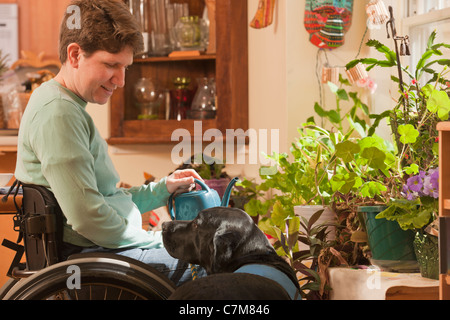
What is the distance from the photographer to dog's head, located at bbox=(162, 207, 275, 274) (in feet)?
4.11

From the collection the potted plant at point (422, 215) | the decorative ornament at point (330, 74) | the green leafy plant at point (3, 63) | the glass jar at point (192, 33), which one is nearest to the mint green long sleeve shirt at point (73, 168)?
the potted plant at point (422, 215)

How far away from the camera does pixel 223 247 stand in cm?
125

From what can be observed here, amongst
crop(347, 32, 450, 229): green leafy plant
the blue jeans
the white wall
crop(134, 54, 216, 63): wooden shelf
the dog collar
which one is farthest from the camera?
crop(134, 54, 216, 63): wooden shelf

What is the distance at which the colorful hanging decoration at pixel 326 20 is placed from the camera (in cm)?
235

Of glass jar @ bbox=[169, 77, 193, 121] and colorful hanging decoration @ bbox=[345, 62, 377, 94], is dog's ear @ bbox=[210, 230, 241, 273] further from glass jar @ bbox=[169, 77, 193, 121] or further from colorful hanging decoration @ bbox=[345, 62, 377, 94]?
glass jar @ bbox=[169, 77, 193, 121]

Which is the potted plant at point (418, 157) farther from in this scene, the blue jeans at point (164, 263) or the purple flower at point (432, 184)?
the blue jeans at point (164, 263)

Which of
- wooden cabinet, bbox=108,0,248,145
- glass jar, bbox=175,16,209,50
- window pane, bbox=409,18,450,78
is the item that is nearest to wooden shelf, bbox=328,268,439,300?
window pane, bbox=409,18,450,78

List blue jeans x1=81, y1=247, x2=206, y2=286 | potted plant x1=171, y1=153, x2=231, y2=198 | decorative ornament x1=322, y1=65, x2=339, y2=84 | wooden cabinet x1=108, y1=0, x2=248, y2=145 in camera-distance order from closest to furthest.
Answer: blue jeans x1=81, y1=247, x2=206, y2=286, decorative ornament x1=322, y1=65, x2=339, y2=84, potted plant x1=171, y1=153, x2=231, y2=198, wooden cabinet x1=108, y1=0, x2=248, y2=145

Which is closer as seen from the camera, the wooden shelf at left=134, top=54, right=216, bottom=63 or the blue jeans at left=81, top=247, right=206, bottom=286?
the blue jeans at left=81, top=247, right=206, bottom=286

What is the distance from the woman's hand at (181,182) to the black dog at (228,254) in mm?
238

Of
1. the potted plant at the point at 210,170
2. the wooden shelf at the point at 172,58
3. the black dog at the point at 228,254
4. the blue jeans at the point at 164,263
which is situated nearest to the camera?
the black dog at the point at 228,254

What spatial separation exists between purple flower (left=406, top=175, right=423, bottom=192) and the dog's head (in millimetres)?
405

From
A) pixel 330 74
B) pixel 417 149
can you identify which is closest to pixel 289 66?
pixel 330 74
